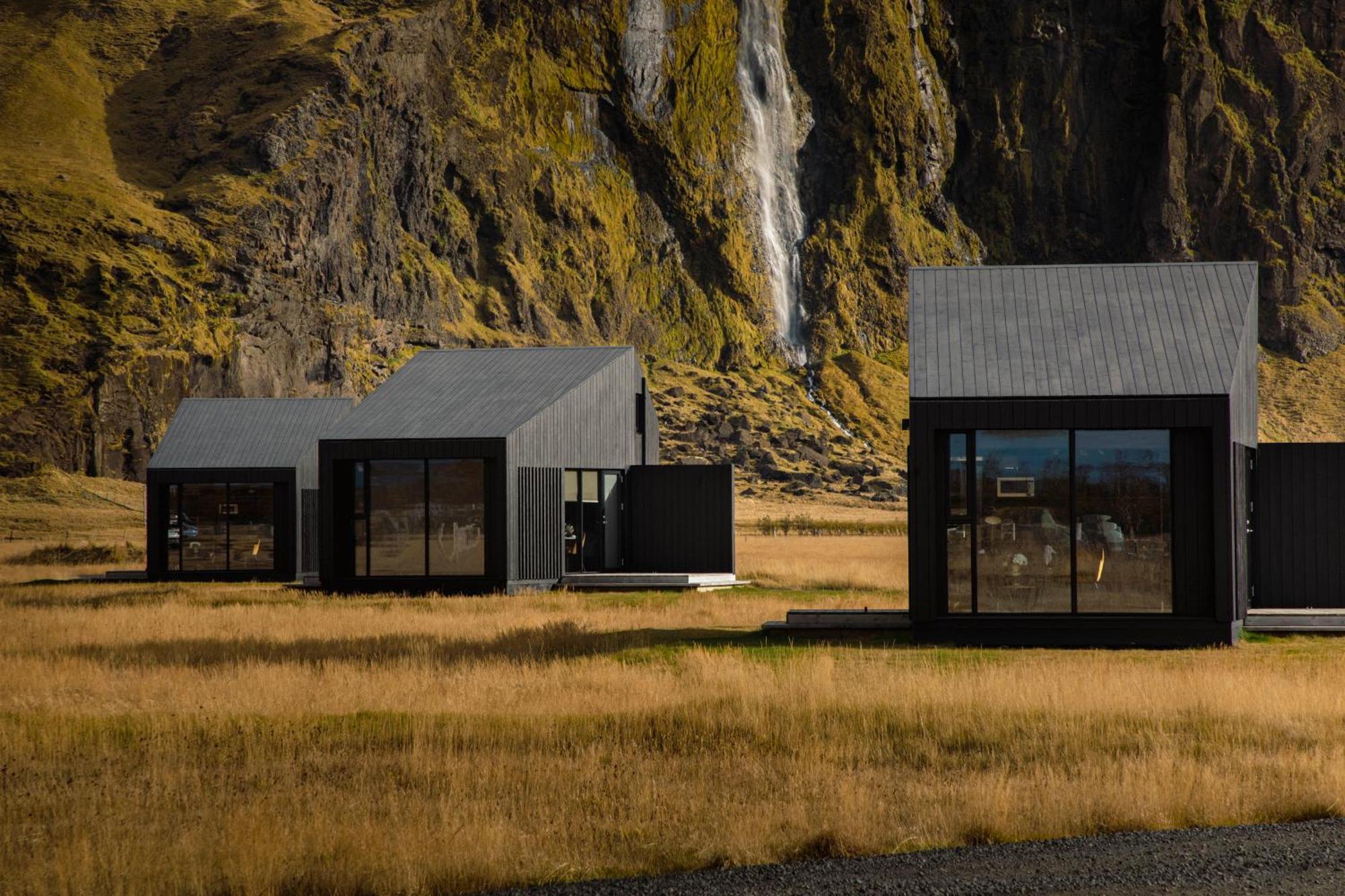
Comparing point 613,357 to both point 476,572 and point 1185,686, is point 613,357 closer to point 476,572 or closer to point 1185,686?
point 476,572

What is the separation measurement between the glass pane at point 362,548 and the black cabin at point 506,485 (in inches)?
1.2

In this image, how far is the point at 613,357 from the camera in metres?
36.5

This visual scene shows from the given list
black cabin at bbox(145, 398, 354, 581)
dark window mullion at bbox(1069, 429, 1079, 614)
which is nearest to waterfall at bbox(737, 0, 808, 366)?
black cabin at bbox(145, 398, 354, 581)

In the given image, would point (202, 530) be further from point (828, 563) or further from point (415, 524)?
point (828, 563)

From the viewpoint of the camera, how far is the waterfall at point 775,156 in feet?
431

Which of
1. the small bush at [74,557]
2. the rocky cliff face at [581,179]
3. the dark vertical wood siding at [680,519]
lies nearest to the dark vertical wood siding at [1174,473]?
the dark vertical wood siding at [680,519]

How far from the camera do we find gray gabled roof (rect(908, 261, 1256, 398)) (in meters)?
20.2

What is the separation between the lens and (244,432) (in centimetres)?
3753

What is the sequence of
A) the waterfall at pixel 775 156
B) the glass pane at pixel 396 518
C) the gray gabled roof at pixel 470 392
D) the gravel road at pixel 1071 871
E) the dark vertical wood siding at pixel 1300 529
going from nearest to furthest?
the gravel road at pixel 1071 871 → the dark vertical wood siding at pixel 1300 529 → the glass pane at pixel 396 518 → the gray gabled roof at pixel 470 392 → the waterfall at pixel 775 156

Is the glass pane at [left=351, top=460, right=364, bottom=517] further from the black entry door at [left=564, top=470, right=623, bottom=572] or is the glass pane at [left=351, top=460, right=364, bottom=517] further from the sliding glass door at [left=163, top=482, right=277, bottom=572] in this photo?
the sliding glass door at [left=163, top=482, right=277, bottom=572]

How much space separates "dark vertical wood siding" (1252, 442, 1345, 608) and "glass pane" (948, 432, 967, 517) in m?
6.71

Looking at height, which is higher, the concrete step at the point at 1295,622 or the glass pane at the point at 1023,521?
the glass pane at the point at 1023,521

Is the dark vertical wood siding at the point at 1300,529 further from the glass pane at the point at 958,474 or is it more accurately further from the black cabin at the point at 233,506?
the black cabin at the point at 233,506

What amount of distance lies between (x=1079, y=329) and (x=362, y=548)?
1506 cm
